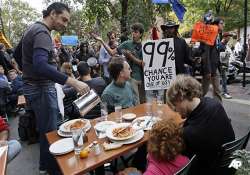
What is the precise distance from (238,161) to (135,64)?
12.2ft

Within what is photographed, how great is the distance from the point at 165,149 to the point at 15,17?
127ft

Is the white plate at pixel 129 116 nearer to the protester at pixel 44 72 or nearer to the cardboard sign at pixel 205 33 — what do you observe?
the protester at pixel 44 72

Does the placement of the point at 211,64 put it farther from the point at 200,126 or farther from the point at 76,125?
the point at 200,126

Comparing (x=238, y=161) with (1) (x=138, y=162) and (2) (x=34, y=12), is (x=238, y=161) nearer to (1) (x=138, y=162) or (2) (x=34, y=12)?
(1) (x=138, y=162)

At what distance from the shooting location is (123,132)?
277cm

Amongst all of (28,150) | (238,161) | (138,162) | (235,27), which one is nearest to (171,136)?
(238,161)

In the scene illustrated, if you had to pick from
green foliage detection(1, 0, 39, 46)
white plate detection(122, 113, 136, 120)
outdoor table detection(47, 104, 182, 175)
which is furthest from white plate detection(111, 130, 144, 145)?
green foliage detection(1, 0, 39, 46)

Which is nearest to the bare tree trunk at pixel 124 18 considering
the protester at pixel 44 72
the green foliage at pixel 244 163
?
the protester at pixel 44 72

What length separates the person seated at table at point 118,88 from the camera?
3.84 meters

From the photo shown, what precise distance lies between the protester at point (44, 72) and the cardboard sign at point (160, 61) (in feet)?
5.49

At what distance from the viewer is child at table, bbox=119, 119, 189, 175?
2053 mm

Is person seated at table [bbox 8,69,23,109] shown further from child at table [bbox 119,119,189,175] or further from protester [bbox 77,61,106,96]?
child at table [bbox 119,119,189,175]

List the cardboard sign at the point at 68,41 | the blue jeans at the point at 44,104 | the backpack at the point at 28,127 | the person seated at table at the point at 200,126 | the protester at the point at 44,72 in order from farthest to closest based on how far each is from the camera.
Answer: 1. the cardboard sign at the point at 68,41
2. the backpack at the point at 28,127
3. the blue jeans at the point at 44,104
4. the protester at the point at 44,72
5. the person seated at table at the point at 200,126

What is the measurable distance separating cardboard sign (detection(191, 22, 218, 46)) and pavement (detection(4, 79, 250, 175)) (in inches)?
63.3
